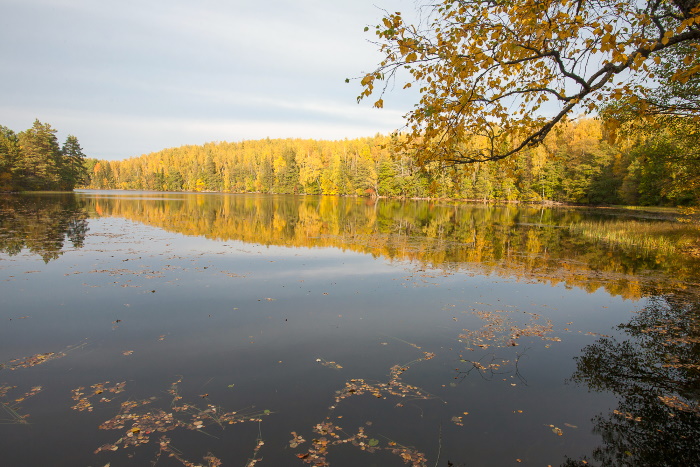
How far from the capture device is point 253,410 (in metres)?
5.38

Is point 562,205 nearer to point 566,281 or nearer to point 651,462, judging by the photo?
point 566,281

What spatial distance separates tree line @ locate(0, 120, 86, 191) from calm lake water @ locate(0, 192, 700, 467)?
63.8m

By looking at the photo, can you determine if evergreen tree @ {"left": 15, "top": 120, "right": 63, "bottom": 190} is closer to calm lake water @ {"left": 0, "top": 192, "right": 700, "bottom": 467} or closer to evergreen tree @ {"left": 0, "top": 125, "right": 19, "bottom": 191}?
evergreen tree @ {"left": 0, "top": 125, "right": 19, "bottom": 191}

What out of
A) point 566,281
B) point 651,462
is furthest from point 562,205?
point 651,462

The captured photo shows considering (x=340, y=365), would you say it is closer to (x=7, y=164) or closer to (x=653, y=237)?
(x=653, y=237)

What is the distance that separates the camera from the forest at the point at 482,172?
1827cm

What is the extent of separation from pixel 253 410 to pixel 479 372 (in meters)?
3.90

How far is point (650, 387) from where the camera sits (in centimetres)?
630

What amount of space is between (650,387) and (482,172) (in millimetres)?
70834

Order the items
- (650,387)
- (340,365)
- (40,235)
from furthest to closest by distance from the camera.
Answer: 1. (40,235)
2. (340,365)
3. (650,387)

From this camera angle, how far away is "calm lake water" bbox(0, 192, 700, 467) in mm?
4750

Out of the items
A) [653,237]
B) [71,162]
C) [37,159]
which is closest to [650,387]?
[653,237]

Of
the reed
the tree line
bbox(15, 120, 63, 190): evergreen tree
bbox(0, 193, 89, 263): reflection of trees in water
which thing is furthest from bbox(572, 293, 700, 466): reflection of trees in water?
bbox(15, 120, 63, 190): evergreen tree

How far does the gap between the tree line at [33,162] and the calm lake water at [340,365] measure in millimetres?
63832
